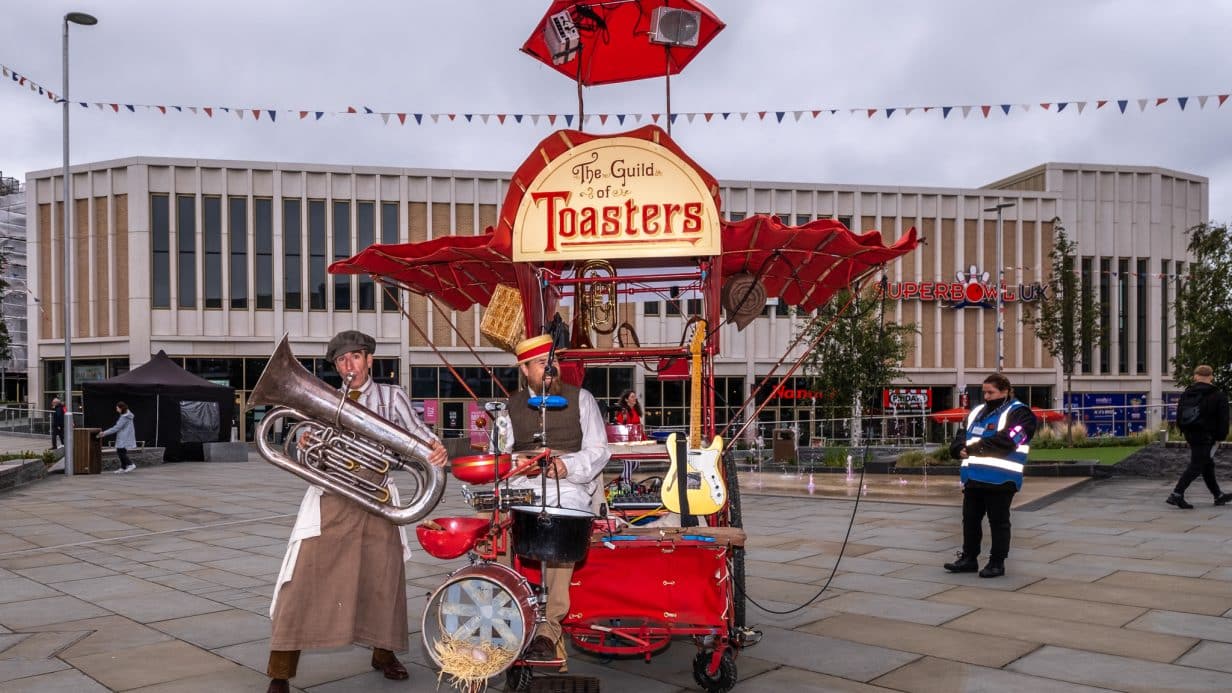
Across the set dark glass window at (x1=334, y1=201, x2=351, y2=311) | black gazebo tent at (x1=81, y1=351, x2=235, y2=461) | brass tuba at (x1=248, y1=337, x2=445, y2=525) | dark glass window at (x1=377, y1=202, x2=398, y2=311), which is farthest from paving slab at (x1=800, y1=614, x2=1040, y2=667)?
dark glass window at (x1=334, y1=201, x2=351, y2=311)

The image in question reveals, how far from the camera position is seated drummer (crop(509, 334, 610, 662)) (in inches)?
200

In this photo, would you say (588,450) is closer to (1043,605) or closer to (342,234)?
(1043,605)

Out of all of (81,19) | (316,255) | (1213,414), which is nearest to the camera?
(1213,414)

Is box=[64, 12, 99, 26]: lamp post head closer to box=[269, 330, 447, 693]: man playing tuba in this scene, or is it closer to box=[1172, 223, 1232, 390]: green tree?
box=[269, 330, 447, 693]: man playing tuba

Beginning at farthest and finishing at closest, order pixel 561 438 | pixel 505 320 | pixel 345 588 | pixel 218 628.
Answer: pixel 505 320 < pixel 218 628 < pixel 561 438 < pixel 345 588

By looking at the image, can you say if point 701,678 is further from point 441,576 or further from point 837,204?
point 837,204

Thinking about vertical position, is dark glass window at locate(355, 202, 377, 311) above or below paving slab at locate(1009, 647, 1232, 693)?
above

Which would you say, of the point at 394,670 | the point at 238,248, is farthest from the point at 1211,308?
the point at 238,248

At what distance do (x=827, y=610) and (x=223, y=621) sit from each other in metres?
4.30

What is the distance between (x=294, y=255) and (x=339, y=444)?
33557 mm

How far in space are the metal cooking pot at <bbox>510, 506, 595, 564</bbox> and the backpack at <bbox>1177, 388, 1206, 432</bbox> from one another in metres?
10.2

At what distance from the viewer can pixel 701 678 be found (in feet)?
16.3

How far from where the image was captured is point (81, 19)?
778 inches

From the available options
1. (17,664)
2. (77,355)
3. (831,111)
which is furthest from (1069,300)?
(77,355)
